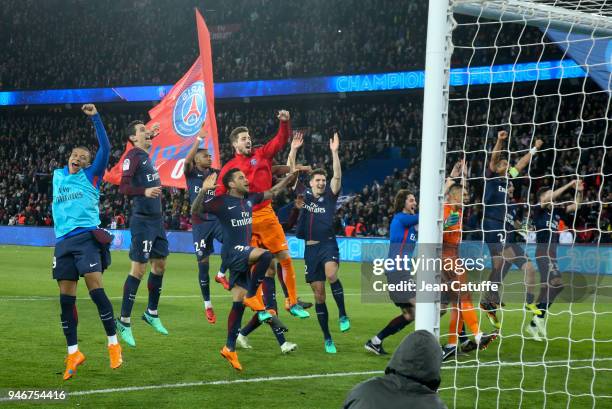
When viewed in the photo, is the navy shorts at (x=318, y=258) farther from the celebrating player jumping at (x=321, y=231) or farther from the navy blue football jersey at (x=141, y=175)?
the navy blue football jersey at (x=141, y=175)

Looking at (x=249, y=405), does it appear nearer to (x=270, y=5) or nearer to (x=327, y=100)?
(x=327, y=100)

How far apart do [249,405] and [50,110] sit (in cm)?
3837

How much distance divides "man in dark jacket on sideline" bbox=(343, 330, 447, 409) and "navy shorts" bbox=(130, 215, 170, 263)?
6736mm

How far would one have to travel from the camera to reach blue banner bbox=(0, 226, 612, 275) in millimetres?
19328

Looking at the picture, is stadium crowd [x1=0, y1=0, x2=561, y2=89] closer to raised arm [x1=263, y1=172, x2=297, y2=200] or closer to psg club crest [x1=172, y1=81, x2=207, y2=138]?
psg club crest [x1=172, y1=81, x2=207, y2=138]

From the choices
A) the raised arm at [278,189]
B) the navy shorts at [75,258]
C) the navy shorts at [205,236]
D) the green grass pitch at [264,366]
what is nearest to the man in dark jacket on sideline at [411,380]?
the green grass pitch at [264,366]

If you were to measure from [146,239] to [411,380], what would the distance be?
6894 mm

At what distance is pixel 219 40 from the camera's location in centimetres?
3859

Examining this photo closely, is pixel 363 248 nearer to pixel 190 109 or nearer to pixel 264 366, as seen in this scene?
pixel 190 109

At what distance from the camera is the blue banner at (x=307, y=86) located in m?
27.5

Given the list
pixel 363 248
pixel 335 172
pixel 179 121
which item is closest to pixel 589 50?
pixel 335 172

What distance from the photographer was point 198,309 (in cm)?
1286

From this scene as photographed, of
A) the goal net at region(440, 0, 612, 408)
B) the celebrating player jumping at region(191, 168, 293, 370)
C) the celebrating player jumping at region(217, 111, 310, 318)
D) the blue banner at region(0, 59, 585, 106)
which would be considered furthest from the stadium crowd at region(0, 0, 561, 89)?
the celebrating player jumping at region(191, 168, 293, 370)

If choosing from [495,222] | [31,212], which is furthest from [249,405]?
[31,212]
